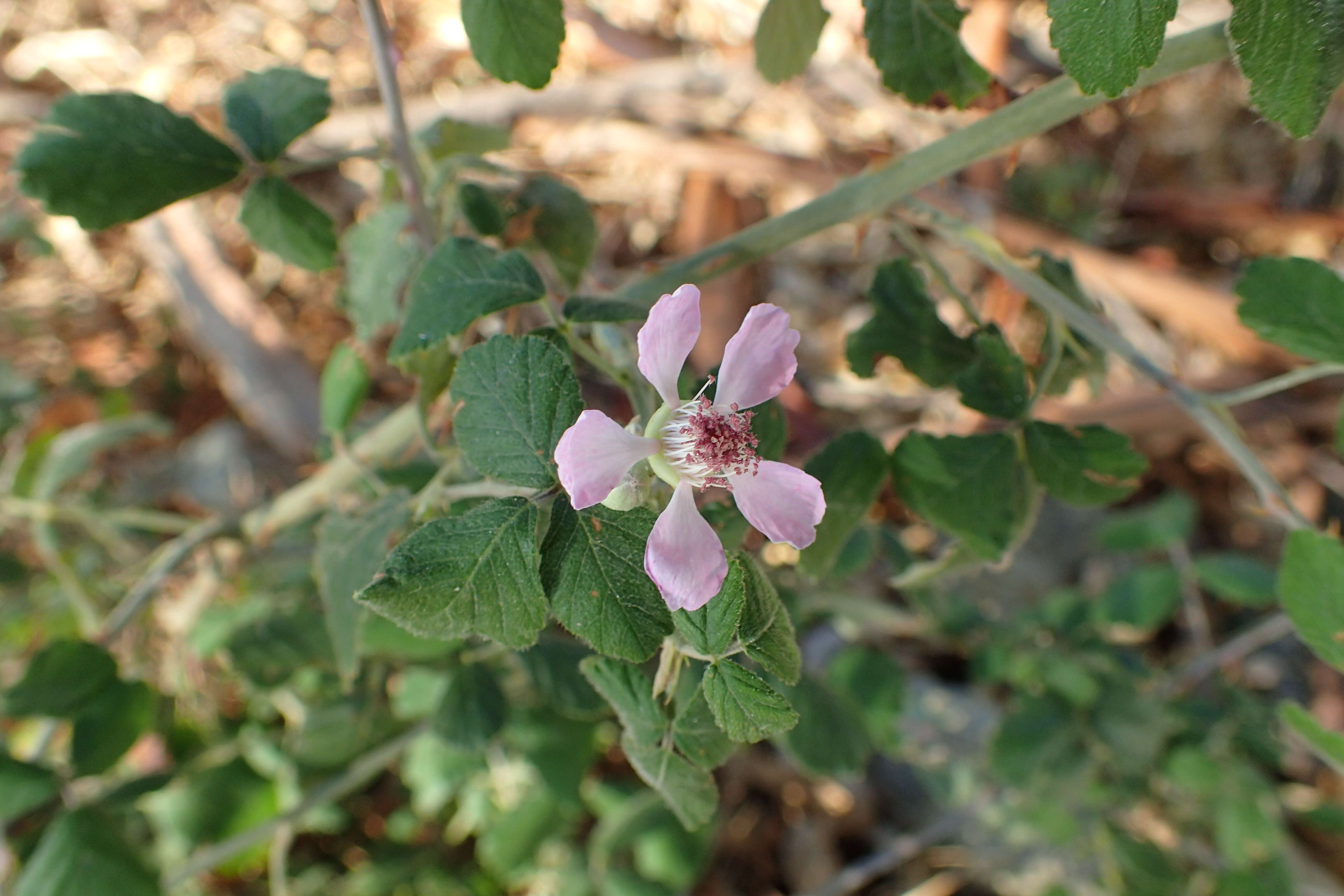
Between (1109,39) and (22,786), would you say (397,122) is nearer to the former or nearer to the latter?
(1109,39)

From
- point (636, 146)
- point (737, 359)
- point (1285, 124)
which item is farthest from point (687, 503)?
point (636, 146)

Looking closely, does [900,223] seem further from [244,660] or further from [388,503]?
[244,660]

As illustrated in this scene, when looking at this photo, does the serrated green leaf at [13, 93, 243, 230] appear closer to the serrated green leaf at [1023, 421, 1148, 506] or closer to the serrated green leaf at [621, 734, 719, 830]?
the serrated green leaf at [621, 734, 719, 830]

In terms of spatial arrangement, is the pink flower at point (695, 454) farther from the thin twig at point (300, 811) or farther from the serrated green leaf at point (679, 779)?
the thin twig at point (300, 811)

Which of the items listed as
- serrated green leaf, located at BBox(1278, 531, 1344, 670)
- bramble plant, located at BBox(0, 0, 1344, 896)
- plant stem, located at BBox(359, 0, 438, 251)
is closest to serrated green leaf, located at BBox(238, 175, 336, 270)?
bramble plant, located at BBox(0, 0, 1344, 896)

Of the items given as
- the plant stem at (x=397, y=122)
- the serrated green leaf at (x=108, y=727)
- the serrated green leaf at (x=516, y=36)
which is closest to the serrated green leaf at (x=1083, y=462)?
the serrated green leaf at (x=516, y=36)

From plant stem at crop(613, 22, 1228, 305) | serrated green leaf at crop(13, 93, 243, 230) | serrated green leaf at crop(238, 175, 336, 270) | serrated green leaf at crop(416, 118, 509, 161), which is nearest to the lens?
plant stem at crop(613, 22, 1228, 305)

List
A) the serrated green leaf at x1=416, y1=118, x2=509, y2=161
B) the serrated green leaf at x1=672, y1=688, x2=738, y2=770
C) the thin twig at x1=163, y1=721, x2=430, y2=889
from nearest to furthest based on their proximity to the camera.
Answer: the serrated green leaf at x1=672, y1=688, x2=738, y2=770
the serrated green leaf at x1=416, y1=118, x2=509, y2=161
the thin twig at x1=163, y1=721, x2=430, y2=889

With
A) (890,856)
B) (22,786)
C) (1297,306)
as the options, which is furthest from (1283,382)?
(22,786)
